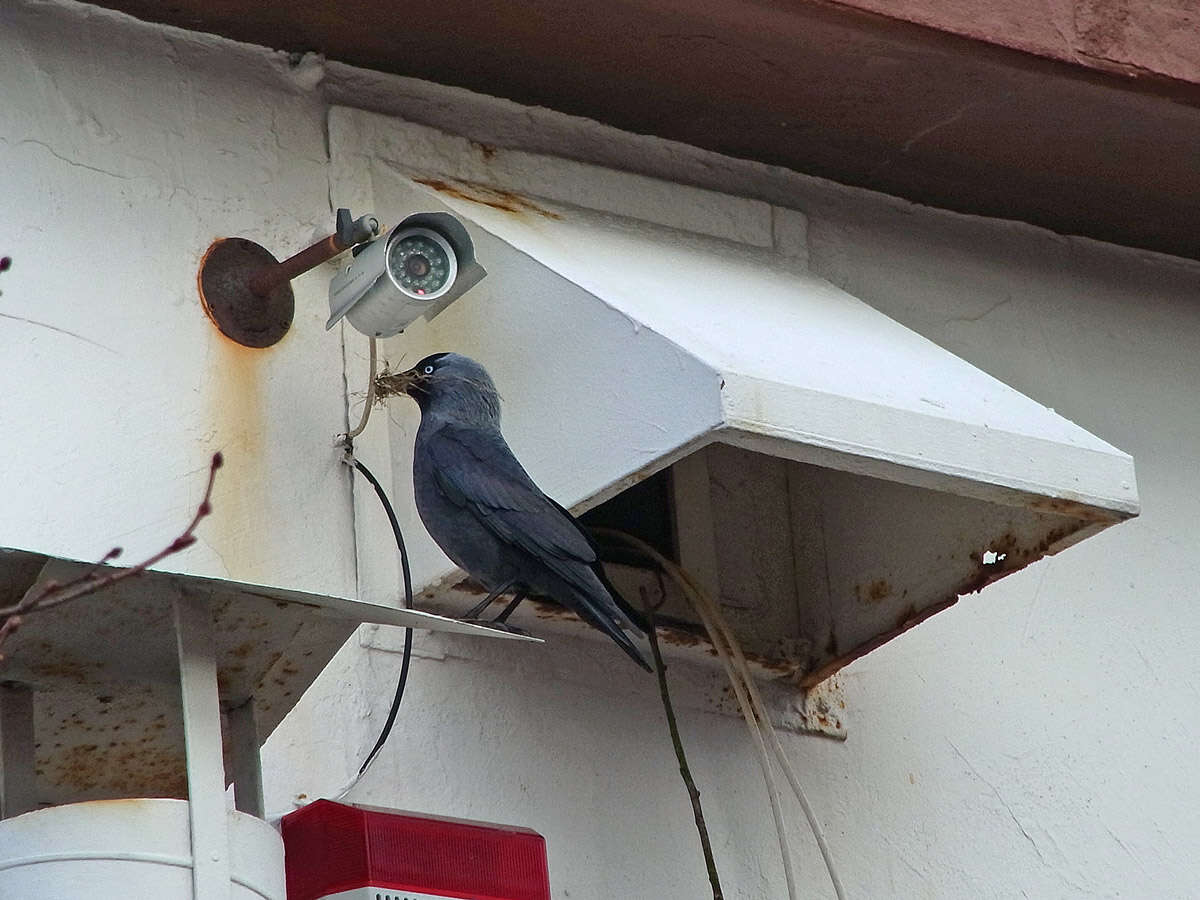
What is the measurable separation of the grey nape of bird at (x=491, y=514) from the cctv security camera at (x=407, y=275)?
220 mm

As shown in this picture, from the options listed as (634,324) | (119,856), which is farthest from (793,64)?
(119,856)

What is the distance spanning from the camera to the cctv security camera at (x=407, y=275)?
4.49 metres

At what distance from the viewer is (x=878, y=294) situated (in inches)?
226

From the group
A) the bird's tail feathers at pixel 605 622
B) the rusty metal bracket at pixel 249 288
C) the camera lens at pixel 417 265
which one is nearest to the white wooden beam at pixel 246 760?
the bird's tail feathers at pixel 605 622

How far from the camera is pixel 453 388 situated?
473 centimetres

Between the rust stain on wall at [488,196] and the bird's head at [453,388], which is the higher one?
the rust stain on wall at [488,196]

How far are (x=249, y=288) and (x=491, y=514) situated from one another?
2.44 ft

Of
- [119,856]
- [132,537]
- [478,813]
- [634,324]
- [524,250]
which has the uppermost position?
[524,250]

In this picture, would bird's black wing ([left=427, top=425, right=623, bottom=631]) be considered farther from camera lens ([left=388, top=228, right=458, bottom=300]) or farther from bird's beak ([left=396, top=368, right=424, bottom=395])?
camera lens ([left=388, top=228, right=458, bottom=300])

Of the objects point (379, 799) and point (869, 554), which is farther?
point (869, 554)

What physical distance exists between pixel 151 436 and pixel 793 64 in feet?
6.03

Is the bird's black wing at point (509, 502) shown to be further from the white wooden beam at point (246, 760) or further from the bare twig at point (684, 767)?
the white wooden beam at point (246, 760)

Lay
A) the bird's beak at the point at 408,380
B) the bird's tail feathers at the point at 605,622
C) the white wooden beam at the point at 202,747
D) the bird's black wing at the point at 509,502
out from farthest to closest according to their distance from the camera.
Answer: the bird's beak at the point at 408,380 → the bird's black wing at the point at 509,502 → the bird's tail feathers at the point at 605,622 → the white wooden beam at the point at 202,747

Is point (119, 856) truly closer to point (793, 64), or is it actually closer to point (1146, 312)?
point (793, 64)
